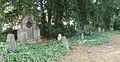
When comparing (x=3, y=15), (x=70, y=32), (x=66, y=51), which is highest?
(x=3, y=15)

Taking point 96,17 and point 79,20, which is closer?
point 79,20

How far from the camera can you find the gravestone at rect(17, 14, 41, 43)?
48.7 feet

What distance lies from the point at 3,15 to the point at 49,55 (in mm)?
8178

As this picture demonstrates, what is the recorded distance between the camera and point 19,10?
16.0m

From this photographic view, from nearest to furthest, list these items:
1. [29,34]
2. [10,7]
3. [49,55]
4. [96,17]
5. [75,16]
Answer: [49,55] → [29,34] → [10,7] → [75,16] → [96,17]

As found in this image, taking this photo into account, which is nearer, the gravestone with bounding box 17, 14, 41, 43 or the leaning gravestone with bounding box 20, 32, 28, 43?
the leaning gravestone with bounding box 20, 32, 28, 43

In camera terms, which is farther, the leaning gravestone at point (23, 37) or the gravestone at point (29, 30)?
the gravestone at point (29, 30)

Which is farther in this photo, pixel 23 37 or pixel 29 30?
pixel 29 30

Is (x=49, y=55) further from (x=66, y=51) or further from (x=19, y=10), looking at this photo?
(x=19, y=10)

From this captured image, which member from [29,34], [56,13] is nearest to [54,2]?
[56,13]

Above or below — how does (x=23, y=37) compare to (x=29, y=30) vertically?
below

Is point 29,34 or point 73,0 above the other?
point 73,0

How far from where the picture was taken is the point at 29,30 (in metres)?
15.4

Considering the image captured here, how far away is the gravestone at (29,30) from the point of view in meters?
14.8
